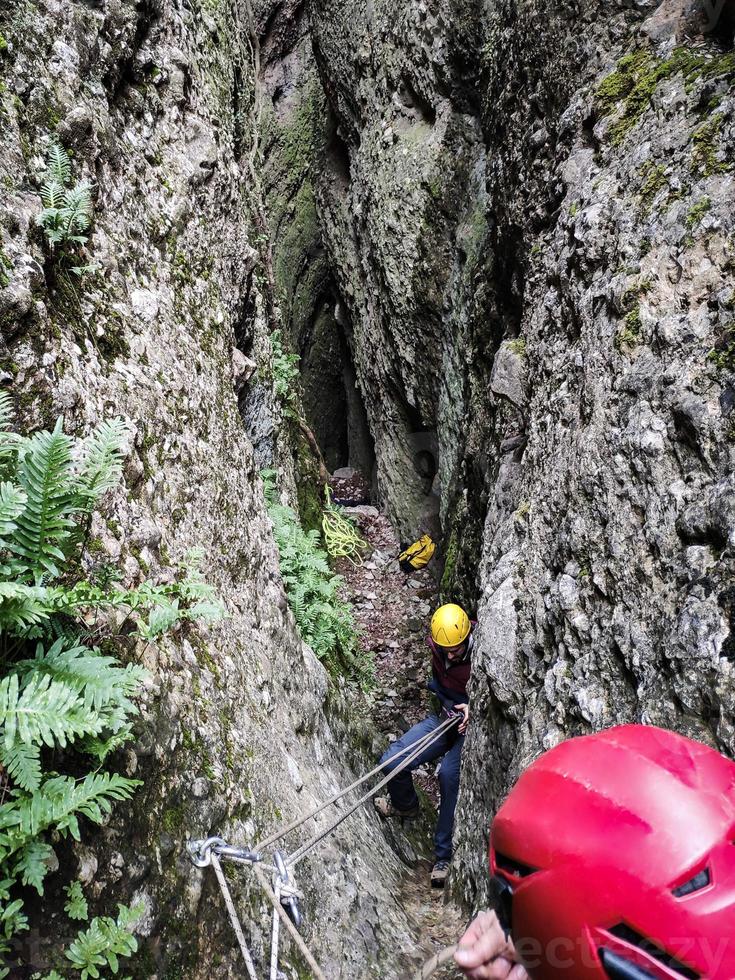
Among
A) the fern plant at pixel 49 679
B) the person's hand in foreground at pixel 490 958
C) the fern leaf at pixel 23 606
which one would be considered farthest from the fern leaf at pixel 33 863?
the person's hand in foreground at pixel 490 958

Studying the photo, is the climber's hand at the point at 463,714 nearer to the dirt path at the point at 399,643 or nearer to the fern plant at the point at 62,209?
the dirt path at the point at 399,643

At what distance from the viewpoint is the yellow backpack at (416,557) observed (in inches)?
403

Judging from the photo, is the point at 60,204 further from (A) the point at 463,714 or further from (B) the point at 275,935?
(A) the point at 463,714

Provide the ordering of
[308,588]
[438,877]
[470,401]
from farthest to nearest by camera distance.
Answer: [470,401] < [308,588] < [438,877]

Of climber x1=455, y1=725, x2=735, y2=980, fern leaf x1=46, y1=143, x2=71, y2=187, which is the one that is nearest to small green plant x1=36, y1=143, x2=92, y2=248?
fern leaf x1=46, y1=143, x2=71, y2=187

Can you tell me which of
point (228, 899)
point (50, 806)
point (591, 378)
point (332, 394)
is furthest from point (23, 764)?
point (332, 394)

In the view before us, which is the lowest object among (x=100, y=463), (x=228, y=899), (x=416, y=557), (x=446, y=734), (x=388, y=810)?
(x=388, y=810)

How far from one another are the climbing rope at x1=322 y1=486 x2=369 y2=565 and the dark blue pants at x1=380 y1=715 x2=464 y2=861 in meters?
3.68

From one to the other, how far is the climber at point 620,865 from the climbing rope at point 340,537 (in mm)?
7430

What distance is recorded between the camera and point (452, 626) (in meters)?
5.74

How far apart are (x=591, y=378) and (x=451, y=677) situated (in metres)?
3.28

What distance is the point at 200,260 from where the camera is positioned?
5234 millimetres

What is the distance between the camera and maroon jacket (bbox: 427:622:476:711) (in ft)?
19.1

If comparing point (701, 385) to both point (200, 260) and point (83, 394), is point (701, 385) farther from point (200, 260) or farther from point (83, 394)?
point (200, 260)
